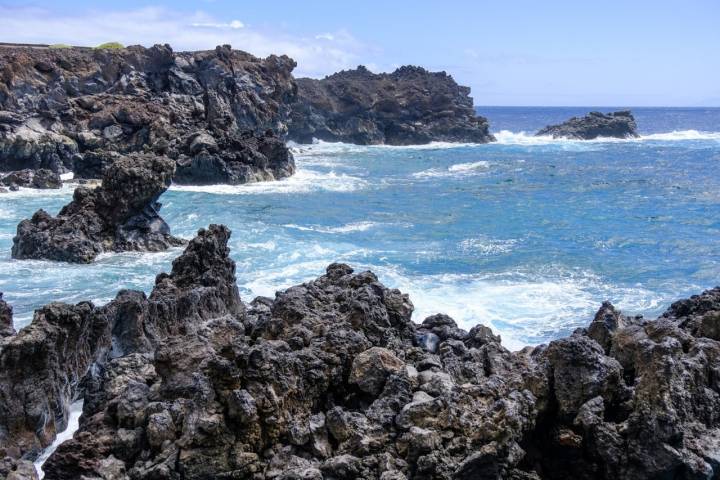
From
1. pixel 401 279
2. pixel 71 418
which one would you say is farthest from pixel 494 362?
pixel 401 279

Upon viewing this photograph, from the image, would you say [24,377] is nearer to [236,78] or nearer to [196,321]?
[196,321]

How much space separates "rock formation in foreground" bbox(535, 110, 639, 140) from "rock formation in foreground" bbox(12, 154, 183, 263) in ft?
303

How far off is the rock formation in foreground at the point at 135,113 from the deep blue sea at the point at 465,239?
12.4ft

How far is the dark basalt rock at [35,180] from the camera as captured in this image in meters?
41.8

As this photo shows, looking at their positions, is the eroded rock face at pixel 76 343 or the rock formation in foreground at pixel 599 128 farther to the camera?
the rock formation in foreground at pixel 599 128

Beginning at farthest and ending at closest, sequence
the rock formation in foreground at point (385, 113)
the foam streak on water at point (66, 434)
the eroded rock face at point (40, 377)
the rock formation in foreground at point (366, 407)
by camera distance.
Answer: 1. the rock formation in foreground at point (385, 113)
2. the eroded rock face at point (40, 377)
3. the foam streak on water at point (66, 434)
4. the rock formation in foreground at point (366, 407)

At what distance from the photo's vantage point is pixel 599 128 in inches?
4279

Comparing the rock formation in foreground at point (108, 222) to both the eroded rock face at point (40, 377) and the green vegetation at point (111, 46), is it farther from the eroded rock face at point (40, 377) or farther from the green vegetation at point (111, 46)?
the green vegetation at point (111, 46)

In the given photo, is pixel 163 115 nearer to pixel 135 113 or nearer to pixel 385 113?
pixel 135 113

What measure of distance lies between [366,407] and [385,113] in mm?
95198

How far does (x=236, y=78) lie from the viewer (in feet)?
247

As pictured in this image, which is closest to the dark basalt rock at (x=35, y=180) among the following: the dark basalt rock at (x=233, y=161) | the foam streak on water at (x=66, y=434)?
the dark basalt rock at (x=233, y=161)

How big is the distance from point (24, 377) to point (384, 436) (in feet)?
19.4

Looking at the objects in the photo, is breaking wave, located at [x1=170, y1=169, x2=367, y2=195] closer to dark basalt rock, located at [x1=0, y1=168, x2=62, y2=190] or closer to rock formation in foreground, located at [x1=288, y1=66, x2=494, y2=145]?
dark basalt rock, located at [x1=0, y1=168, x2=62, y2=190]
